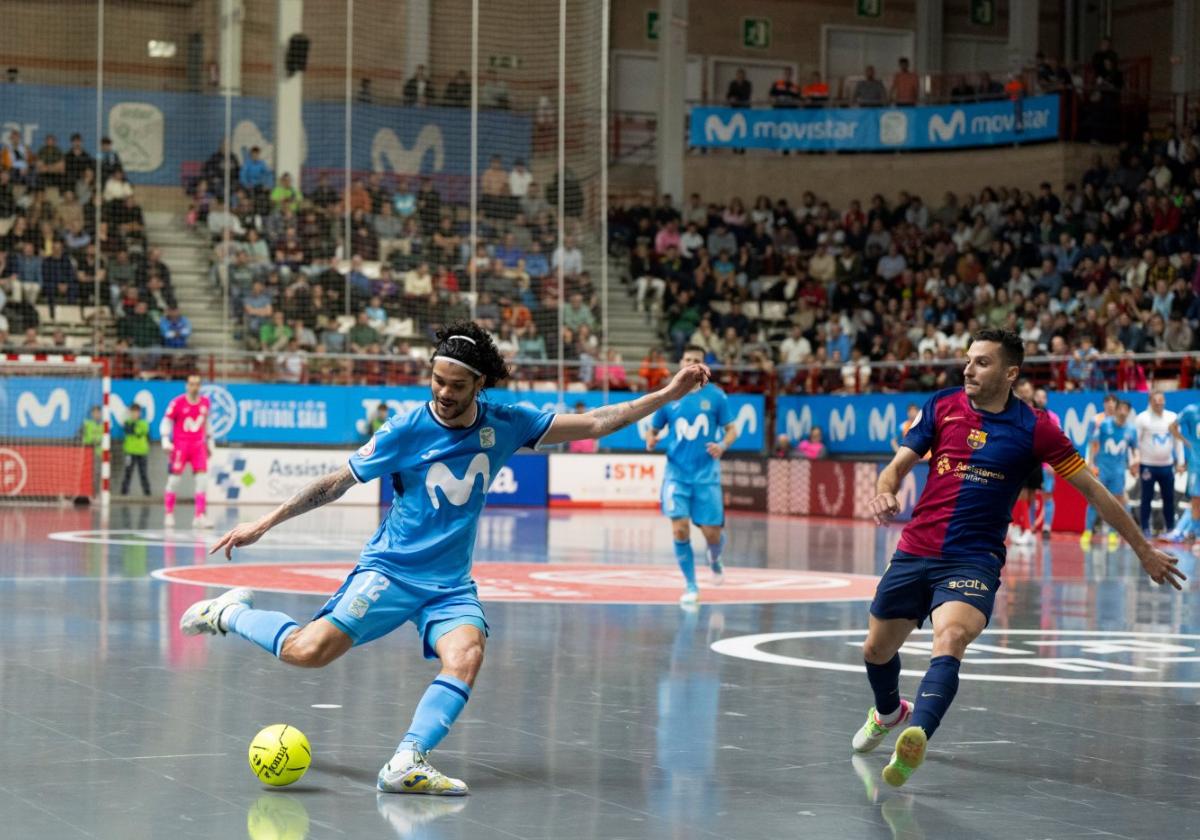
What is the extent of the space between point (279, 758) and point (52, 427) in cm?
2598

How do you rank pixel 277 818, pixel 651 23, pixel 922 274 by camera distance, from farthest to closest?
pixel 651 23 → pixel 922 274 → pixel 277 818

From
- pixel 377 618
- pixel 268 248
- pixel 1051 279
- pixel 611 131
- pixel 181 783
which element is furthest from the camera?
pixel 611 131

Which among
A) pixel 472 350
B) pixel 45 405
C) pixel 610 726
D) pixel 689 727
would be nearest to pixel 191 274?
pixel 45 405

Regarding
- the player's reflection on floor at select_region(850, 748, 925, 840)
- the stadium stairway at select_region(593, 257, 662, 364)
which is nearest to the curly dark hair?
the player's reflection on floor at select_region(850, 748, 925, 840)

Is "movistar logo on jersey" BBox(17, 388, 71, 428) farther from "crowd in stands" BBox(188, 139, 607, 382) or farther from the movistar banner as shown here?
the movistar banner

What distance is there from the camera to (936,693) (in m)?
7.70

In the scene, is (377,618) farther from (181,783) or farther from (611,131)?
(611,131)

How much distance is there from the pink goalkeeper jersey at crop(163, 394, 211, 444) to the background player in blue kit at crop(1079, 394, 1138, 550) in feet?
43.9

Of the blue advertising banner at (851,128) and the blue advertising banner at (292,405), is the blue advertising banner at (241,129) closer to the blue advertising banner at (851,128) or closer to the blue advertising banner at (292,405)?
the blue advertising banner at (292,405)

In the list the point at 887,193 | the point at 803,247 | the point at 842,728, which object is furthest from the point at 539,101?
the point at 842,728

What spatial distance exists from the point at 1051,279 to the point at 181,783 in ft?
104

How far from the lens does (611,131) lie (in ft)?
150

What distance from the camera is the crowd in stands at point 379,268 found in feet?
111

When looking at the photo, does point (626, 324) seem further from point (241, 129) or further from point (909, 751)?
point (909, 751)
